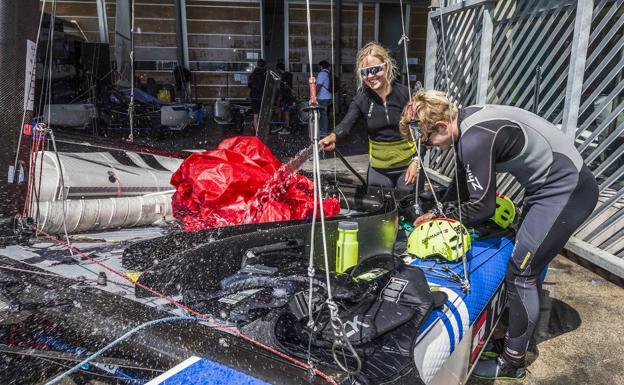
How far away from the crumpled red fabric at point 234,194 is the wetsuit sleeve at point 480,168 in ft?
2.90

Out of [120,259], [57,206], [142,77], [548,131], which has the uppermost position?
[142,77]

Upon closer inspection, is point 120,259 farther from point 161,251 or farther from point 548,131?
point 548,131

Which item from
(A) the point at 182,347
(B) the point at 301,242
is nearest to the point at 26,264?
(A) the point at 182,347

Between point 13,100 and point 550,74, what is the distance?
4.17 meters

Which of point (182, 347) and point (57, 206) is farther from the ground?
point (57, 206)

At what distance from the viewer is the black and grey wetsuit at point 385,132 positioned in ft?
10.7

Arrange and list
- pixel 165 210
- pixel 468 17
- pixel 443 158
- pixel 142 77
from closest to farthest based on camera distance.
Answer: pixel 165 210, pixel 468 17, pixel 443 158, pixel 142 77

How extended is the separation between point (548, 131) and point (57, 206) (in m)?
2.57

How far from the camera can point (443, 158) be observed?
21.1ft

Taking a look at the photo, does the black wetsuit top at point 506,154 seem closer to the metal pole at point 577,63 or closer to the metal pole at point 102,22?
the metal pole at point 577,63

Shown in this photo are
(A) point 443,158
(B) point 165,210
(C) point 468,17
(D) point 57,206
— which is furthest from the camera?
(A) point 443,158

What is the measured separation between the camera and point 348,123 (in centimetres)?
333

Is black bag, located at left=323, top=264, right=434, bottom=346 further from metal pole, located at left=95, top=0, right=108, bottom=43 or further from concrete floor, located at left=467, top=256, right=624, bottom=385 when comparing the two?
metal pole, located at left=95, top=0, right=108, bottom=43

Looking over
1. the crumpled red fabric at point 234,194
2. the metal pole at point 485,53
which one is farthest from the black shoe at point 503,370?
the metal pole at point 485,53
